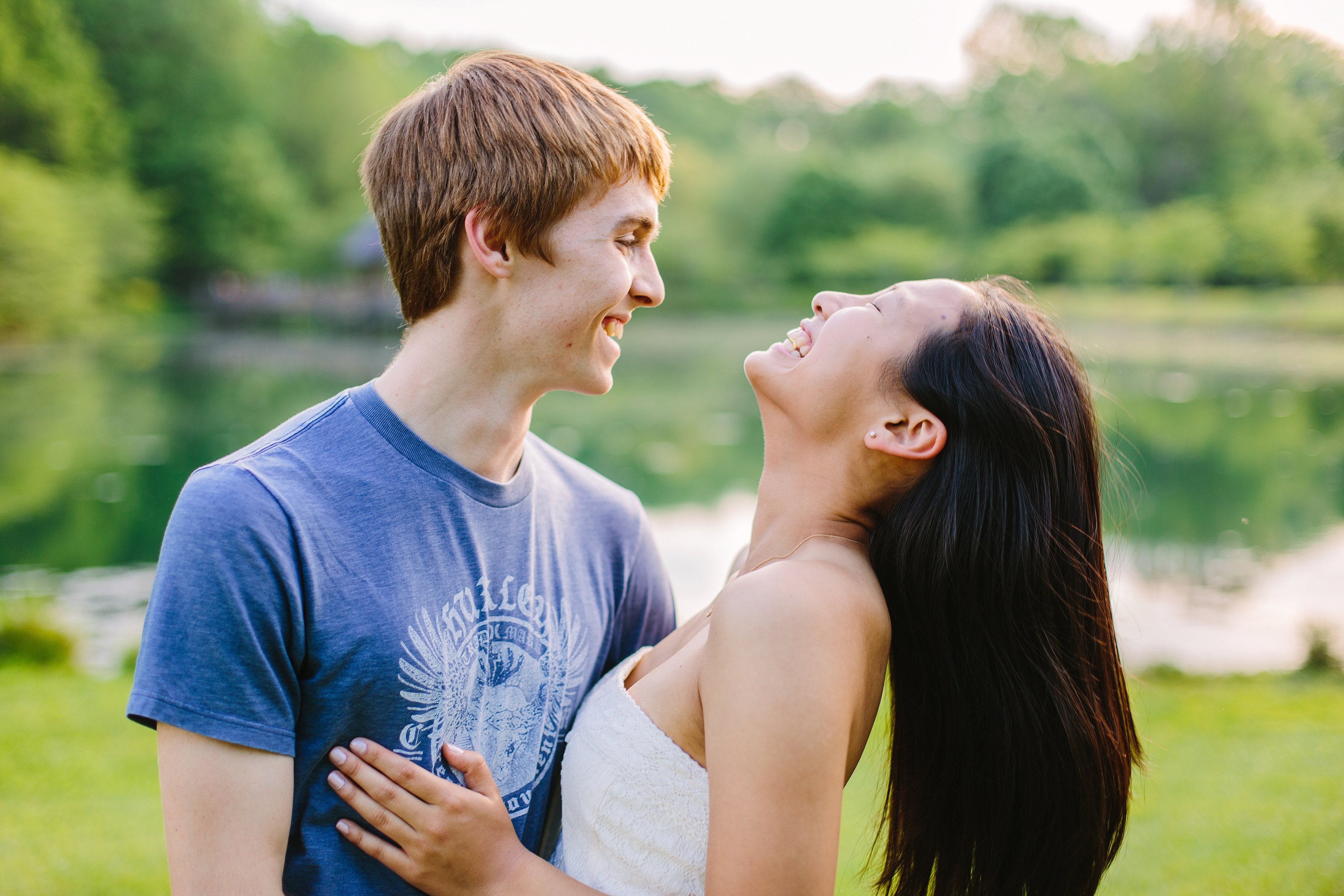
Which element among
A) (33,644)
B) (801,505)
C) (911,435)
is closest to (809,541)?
(801,505)

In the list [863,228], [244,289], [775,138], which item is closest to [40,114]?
[244,289]

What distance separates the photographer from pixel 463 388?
1803mm

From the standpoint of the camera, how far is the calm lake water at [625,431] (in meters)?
14.3

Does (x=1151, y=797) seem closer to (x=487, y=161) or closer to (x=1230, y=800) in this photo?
(x=1230, y=800)

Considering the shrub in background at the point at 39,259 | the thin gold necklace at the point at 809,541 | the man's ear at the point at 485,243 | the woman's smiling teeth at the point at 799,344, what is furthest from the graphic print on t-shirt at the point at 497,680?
the shrub in background at the point at 39,259

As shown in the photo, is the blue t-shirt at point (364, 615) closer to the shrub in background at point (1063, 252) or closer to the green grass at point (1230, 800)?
the green grass at point (1230, 800)

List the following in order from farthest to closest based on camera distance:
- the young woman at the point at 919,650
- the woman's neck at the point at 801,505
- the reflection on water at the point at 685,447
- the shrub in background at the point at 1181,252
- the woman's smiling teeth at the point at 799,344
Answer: the shrub in background at the point at 1181,252
the reflection on water at the point at 685,447
the woman's smiling teeth at the point at 799,344
the woman's neck at the point at 801,505
the young woman at the point at 919,650

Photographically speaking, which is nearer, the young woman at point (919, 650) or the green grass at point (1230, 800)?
the young woman at point (919, 650)

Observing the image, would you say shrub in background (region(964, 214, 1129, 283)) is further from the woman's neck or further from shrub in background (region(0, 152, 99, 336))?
the woman's neck

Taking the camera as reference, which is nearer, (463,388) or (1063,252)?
(463,388)

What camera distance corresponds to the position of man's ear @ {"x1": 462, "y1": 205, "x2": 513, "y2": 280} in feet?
5.93

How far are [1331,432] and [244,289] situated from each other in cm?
3999

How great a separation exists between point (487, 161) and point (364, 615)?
855mm

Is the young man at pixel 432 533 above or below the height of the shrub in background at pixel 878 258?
above
